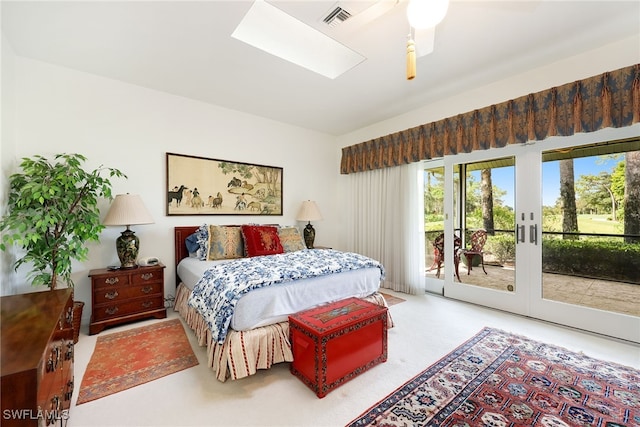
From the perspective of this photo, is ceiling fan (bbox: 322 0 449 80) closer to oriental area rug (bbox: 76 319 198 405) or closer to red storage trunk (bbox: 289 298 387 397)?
red storage trunk (bbox: 289 298 387 397)

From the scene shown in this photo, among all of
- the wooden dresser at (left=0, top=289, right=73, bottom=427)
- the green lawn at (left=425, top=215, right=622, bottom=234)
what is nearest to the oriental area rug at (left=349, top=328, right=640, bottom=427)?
the green lawn at (left=425, top=215, right=622, bottom=234)

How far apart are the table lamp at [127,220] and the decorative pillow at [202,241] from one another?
597 millimetres

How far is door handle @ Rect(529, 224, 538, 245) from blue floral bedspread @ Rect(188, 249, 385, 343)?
1868mm

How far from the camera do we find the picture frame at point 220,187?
11.4 feet

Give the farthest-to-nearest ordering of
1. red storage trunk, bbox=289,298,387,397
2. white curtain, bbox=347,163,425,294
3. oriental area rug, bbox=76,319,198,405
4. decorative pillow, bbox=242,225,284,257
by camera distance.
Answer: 1. white curtain, bbox=347,163,425,294
2. decorative pillow, bbox=242,225,284,257
3. oriental area rug, bbox=76,319,198,405
4. red storage trunk, bbox=289,298,387,397

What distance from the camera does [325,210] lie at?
5.10m

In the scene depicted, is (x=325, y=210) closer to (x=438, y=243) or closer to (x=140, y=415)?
(x=438, y=243)

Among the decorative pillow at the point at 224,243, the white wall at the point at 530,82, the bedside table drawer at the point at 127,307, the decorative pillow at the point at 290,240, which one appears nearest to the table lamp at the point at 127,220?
the bedside table drawer at the point at 127,307

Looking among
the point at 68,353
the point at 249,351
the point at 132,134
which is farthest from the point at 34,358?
the point at 132,134

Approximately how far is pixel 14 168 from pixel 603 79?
5.53 meters

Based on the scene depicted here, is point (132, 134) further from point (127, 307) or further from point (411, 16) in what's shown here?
point (411, 16)

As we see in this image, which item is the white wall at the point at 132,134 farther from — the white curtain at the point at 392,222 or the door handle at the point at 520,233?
the door handle at the point at 520,233

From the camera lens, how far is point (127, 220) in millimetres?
2770

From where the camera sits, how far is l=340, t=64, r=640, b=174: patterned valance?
2.36m
